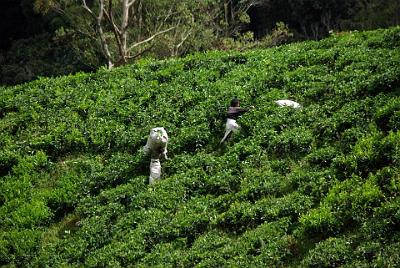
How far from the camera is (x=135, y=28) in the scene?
1601 inches

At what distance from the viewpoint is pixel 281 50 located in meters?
23.8

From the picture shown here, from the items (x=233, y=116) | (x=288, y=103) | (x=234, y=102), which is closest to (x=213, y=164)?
(x=233, y=116)

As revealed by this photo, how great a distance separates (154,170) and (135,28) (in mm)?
24596

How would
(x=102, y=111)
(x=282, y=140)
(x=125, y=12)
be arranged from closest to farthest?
(x=282, y=140), (x=102, y=111), (x=125, y=12)

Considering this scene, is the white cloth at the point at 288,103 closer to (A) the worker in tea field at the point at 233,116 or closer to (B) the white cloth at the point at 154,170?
(A) the worker in tea field at the point at 233,116

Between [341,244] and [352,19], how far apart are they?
39.3 m

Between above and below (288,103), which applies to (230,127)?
below

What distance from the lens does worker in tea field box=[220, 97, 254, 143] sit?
722 inches

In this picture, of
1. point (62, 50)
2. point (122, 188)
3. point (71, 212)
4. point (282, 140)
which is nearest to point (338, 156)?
point (282, 140)

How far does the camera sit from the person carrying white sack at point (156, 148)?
689 inches

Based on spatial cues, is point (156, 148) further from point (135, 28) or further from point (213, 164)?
point (135, 28)

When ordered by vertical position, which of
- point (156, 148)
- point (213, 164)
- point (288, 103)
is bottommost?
point (213, 164)

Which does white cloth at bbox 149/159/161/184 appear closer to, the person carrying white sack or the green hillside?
the person carrying white sack

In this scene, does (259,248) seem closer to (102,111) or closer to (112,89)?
(102,111)
